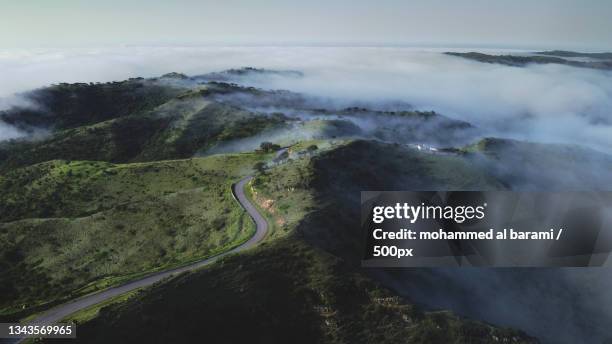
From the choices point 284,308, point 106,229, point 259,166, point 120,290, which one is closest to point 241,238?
point 284,308

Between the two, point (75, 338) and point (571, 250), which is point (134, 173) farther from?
point (571, 250)

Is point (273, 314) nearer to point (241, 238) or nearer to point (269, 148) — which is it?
point (241, 238)

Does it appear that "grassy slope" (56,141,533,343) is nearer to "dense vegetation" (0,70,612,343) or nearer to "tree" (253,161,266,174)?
"dense vegetation" (0,70,612,343)

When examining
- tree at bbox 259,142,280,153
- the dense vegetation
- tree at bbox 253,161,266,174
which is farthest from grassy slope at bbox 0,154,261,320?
tree at bbox 259,142,280,153

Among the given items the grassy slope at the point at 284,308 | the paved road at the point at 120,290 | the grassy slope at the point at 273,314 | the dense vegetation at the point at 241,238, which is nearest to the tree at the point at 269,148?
the dense vegetation at the point at 241,238

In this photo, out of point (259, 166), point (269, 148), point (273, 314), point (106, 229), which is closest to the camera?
point (273, 314)

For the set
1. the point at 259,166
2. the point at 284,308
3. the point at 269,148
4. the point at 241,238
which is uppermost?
the point at 241,238

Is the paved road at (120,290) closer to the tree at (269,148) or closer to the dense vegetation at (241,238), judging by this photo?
the dense vegetation at (241,238)

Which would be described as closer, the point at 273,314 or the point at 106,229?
the point at 273,314
